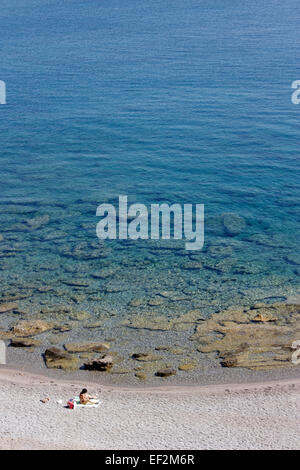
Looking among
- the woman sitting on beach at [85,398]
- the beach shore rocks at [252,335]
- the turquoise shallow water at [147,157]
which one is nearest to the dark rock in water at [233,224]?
the turquoise shallow water at [147,157]

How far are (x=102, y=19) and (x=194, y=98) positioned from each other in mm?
59593

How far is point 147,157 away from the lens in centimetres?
6775

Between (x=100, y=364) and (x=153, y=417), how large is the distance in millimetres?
5723

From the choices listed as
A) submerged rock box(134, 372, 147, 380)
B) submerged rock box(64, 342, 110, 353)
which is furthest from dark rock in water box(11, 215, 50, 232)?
submerged rock box(134, 372, 147, 380)

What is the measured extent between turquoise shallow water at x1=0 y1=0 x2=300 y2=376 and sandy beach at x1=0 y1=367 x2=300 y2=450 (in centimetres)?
596

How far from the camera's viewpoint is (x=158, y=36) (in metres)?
115

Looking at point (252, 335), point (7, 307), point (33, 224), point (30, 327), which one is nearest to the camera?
point (252, 335)

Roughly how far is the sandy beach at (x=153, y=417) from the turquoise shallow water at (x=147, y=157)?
5956mm

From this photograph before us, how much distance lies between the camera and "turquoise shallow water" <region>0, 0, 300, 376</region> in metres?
44.2

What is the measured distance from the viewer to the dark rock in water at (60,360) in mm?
34844

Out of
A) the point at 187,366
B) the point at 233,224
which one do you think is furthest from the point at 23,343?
the point at 233,224

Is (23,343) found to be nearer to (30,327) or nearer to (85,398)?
(30,327)
